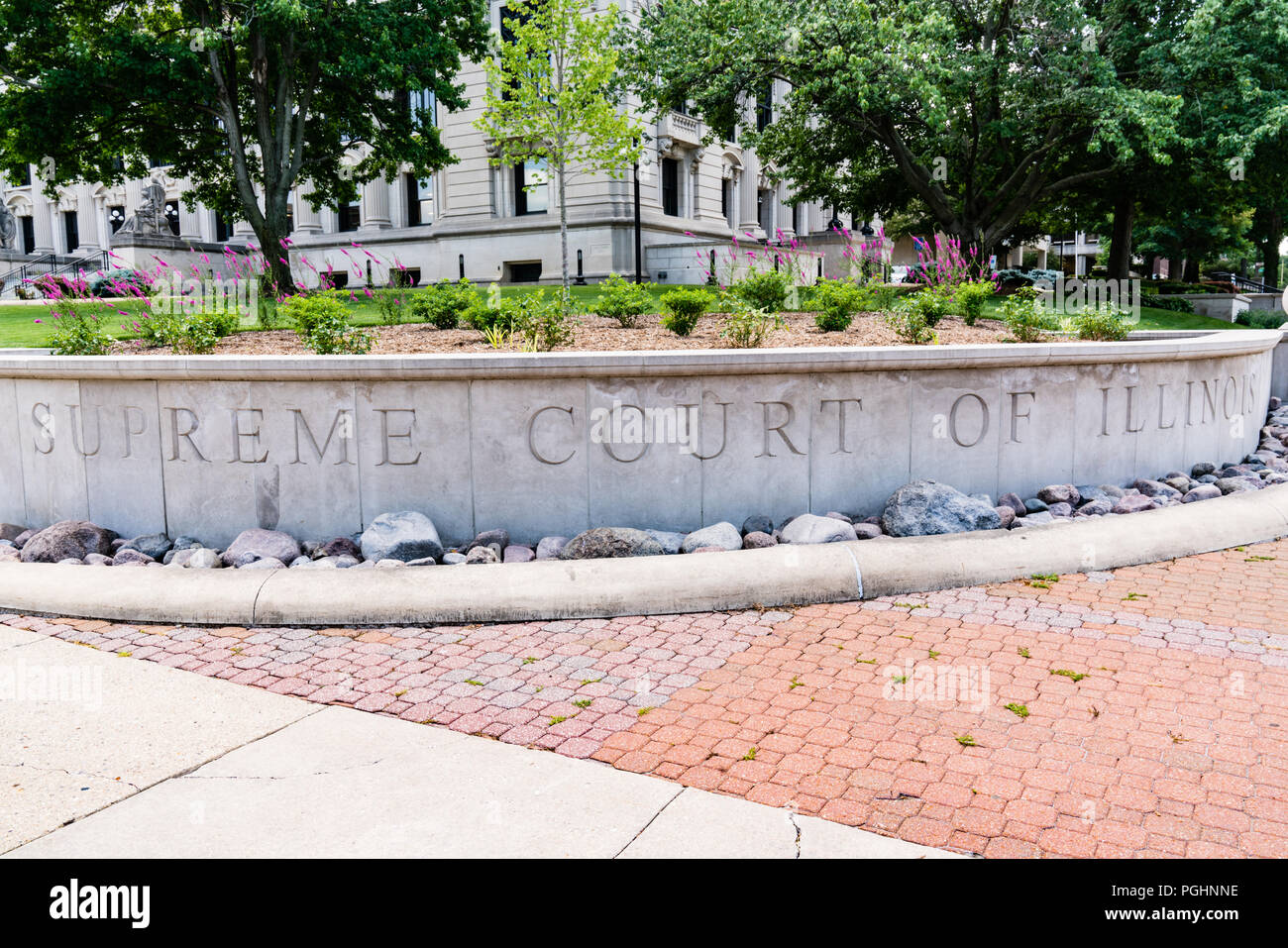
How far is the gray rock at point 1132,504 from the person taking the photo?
8.36 metres

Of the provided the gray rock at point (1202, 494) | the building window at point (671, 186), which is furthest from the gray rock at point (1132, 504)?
the building window at point (671, 186)

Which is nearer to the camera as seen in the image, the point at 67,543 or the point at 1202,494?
the point at 67,543

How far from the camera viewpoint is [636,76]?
83.6 ft

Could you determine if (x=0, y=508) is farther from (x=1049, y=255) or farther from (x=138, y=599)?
(x=1049, y=255)

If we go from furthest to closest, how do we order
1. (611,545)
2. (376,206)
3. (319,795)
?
(376,206) < (611,545) < (319,795)

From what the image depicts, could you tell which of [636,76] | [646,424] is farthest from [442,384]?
[636,76]

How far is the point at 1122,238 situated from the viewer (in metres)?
33.9

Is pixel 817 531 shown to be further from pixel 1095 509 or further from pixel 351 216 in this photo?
pixel 351 216

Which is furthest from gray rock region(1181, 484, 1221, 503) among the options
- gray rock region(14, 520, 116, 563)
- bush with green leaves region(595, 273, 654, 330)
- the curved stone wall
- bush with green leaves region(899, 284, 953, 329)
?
gray rock region(14, 520, 116, 563)

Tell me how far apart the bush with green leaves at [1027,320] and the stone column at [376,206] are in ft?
116

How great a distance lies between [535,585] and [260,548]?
2369 mm

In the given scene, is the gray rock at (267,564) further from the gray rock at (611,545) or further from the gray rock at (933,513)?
the gray rock at (933,513)

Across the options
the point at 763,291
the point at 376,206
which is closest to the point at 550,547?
the point at 763,291

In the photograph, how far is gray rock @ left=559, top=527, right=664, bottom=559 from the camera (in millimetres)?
6953
